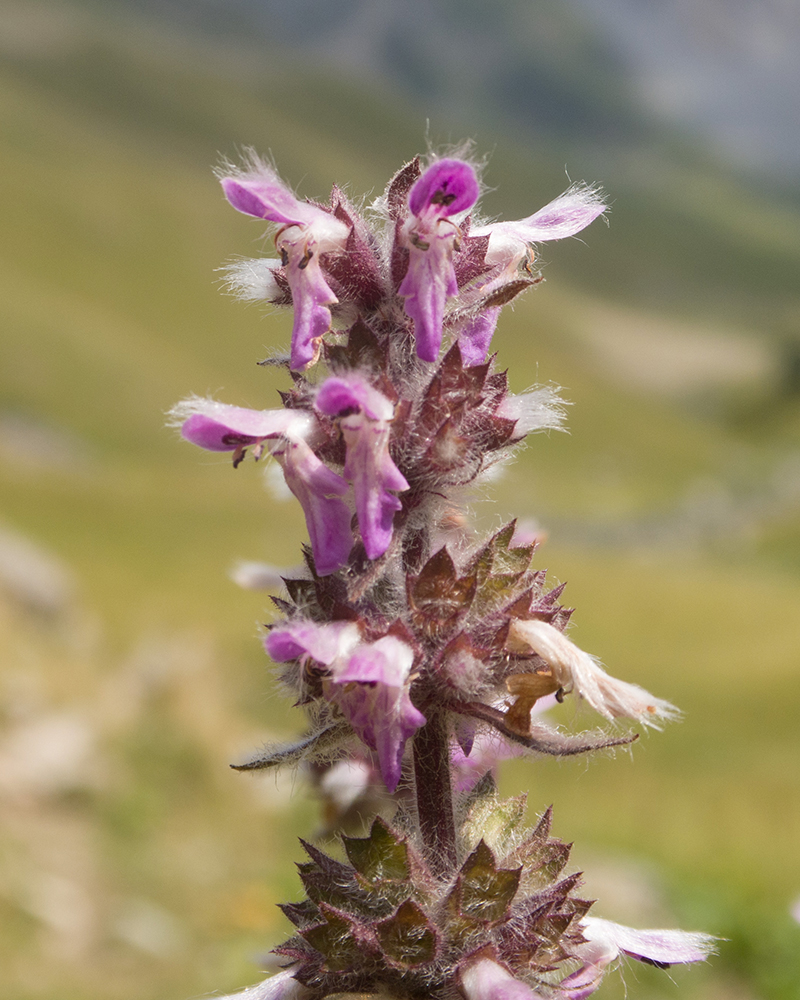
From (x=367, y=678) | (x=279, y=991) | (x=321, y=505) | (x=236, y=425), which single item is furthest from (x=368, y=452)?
(x=279, y=991)

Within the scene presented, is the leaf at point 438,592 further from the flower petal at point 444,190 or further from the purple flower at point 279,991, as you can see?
the purple flower at point 279,991

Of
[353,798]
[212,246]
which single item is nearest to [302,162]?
[212,246]

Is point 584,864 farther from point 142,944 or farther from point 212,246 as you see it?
point 212,246

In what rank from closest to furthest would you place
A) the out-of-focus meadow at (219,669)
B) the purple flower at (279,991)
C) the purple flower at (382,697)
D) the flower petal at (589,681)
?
the purple flower at (382,697) < the flower petal at (589,681) < the purple flower at (279,991) < the out-of-focus meadow at (219,669)

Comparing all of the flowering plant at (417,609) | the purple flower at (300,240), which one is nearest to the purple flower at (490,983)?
the flowering plant at (417,609)

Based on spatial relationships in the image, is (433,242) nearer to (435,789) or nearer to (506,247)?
(506,247)

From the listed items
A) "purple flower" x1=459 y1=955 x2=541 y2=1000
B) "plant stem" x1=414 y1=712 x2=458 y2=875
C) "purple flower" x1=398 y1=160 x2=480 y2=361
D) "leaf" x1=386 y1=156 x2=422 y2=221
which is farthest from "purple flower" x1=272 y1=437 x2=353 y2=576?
"purple flower" x1=459 y1=955 x2=541 y2=1000
